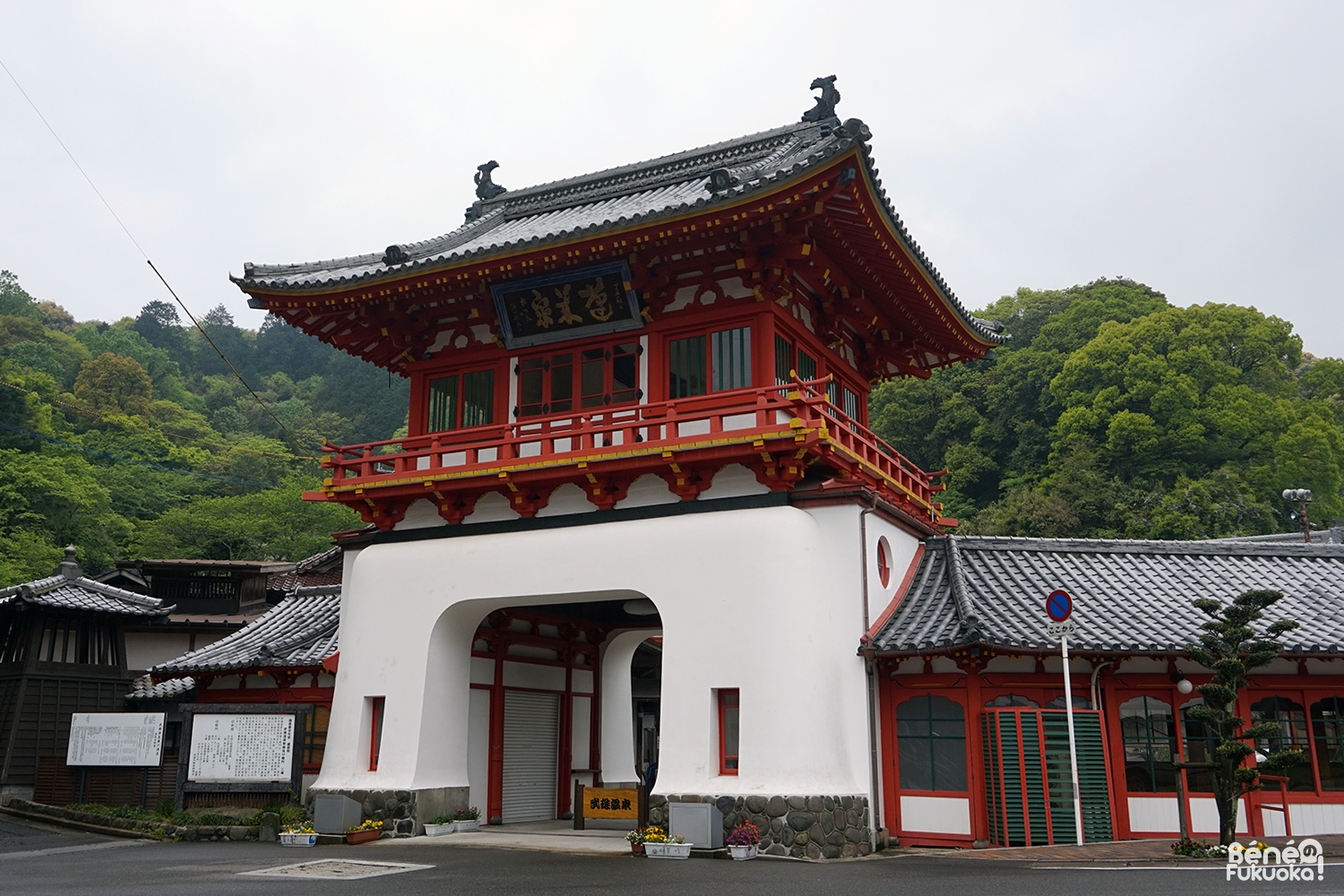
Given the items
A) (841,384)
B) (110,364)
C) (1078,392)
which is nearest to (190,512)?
(110,364)

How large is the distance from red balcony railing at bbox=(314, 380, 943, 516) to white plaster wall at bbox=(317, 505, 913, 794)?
3.98ft

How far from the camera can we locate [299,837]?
55.6 feet

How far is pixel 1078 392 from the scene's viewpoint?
56156mm

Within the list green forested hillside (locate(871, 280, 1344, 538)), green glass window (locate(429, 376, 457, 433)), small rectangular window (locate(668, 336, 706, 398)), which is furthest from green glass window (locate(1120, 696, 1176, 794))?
green forested hillside (locate(871, 280, 1344, 538))

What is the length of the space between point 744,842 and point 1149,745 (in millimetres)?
6652

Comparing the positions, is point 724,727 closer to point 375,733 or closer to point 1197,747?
point 375,733

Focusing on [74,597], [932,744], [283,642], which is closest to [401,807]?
[283,642]

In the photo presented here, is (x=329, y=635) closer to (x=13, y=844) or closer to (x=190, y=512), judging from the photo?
(x=13, y=844)

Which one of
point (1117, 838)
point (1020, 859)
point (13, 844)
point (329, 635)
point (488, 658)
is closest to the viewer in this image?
point (1020, 859)

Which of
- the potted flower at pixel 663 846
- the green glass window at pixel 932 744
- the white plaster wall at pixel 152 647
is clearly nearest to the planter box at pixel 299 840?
the potted flower at pixel 663 846

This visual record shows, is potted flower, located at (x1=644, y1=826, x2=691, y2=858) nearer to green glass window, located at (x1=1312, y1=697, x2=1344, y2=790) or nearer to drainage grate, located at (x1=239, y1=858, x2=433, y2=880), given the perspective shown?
drainage grate, located at (x1=239, y1=858, x2=433, y2=880)

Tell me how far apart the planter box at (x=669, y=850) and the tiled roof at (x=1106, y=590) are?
13.8 feet

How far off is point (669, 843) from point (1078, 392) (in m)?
47.6

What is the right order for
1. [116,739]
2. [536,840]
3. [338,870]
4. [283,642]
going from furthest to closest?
1. [283,642]
2. [116,739]
3. [536,840]
4. [338,870]
